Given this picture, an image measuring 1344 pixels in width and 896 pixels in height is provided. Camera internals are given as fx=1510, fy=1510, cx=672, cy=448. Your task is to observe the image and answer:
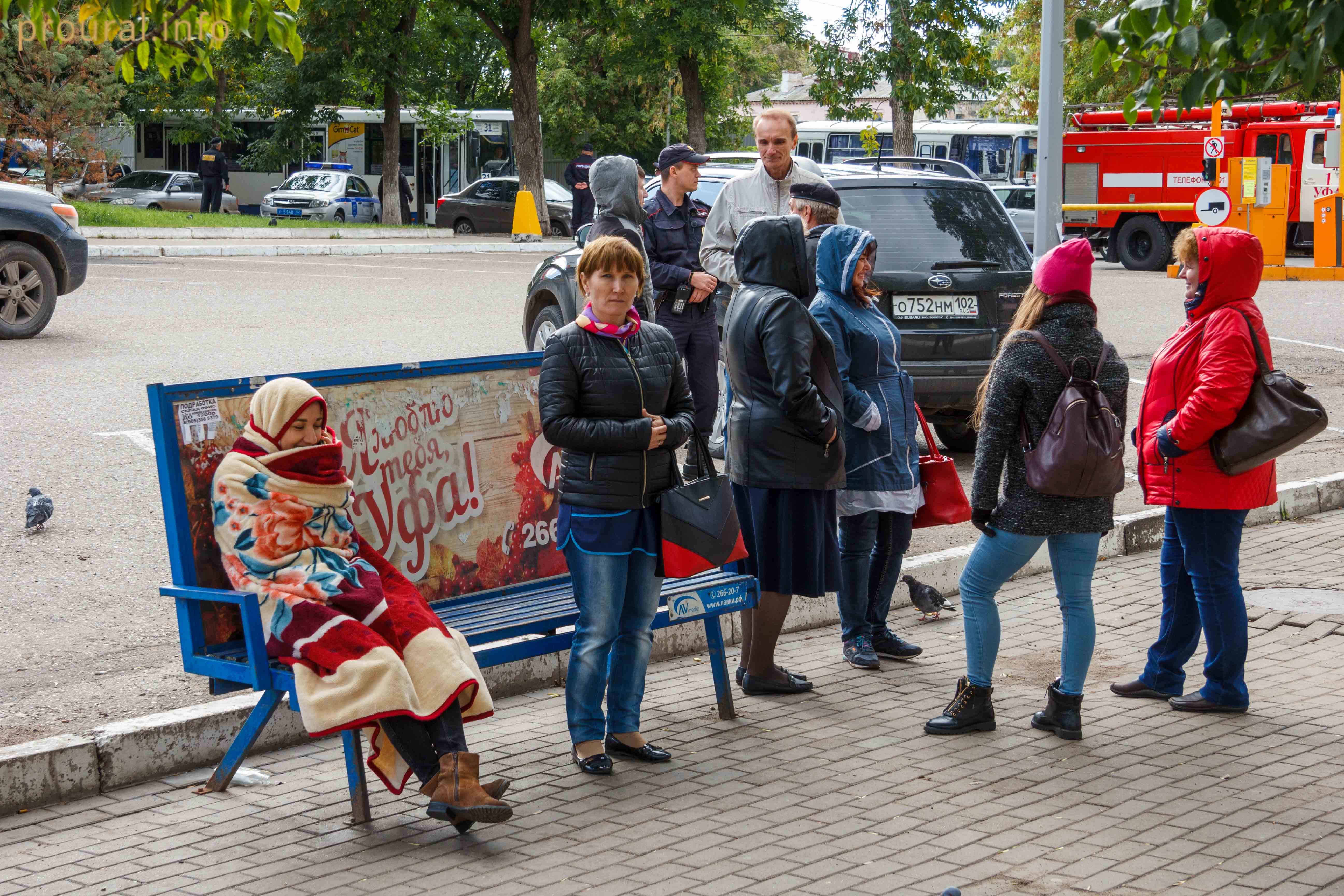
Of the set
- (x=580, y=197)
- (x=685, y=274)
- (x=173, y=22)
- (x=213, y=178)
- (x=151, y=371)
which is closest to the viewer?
(x=173, y=22)

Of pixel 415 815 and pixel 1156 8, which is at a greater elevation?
pixel 1156 8

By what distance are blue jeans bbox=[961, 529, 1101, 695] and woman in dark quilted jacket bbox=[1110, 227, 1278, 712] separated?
0.47m

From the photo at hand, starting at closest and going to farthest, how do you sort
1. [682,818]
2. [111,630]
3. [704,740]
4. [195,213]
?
[682,818]
[704,740]
[111,630]
[195,213]

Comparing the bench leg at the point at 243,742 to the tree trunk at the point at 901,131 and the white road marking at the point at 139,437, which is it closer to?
the white road marking at the point at 139,437

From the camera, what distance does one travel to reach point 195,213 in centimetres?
3606

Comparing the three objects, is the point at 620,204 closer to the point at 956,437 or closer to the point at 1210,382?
the point at 1210,382

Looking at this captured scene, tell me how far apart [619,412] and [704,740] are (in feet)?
4.03

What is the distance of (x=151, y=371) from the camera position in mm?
11789

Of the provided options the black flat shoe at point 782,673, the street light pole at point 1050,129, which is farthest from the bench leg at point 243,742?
the street light pole at point 1050,129

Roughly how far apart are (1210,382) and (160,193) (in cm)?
4000

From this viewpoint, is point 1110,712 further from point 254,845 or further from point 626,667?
point 254,845

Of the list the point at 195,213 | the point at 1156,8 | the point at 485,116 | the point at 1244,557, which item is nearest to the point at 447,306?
the point at 1244,557

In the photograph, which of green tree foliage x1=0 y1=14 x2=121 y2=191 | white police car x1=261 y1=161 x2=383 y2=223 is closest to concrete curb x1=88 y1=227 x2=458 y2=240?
green tree foliage x1=0 y1=14 x2=121 y2=191

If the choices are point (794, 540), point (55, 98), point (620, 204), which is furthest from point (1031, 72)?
point (794, 540)
